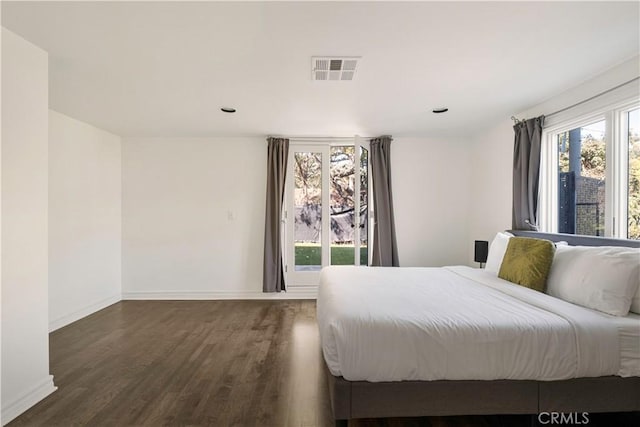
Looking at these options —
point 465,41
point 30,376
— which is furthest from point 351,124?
point 30,376

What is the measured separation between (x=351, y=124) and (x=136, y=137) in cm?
321

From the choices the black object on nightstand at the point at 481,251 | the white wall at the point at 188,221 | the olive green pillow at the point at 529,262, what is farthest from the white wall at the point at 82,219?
the black object on nightstand at the point at 481,251

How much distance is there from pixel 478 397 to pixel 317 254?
3099 mm

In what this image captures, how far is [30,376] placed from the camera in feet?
6.48

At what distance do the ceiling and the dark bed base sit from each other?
2060mm

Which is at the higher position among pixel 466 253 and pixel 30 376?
pixel 466 253

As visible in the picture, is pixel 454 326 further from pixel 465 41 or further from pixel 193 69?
pixel 193 69

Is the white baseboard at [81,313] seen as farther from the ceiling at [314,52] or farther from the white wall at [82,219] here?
the ceiling at [314,52]

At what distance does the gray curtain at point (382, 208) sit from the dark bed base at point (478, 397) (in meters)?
2.67

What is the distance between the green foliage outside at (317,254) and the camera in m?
4.52


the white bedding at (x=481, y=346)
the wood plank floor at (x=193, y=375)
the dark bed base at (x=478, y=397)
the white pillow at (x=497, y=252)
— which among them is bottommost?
the wood plank floor at (x=193, y=375)

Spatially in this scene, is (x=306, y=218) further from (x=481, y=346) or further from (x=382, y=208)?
(x=481, y=346)

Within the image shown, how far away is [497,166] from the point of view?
3869mm

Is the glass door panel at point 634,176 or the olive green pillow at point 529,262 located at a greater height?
the glass door panel at point 634,176
